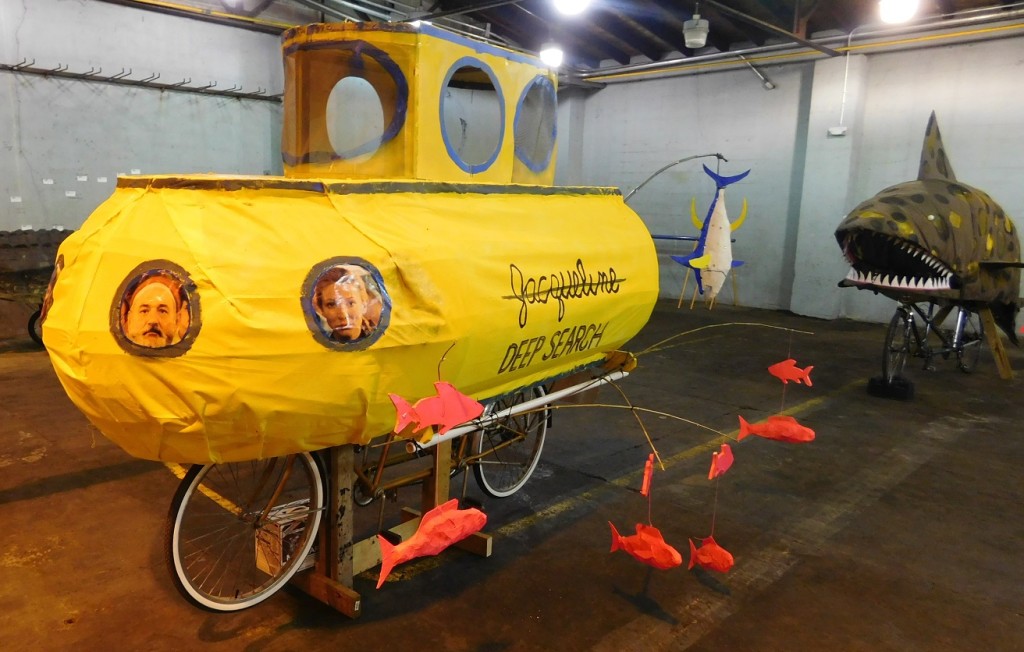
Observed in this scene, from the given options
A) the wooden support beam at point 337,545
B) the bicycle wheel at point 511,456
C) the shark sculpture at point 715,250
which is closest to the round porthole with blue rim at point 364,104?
the wooden support beam at point 337,545

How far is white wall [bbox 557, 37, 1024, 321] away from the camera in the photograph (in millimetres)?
8984

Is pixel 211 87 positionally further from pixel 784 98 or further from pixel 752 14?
pixel 784 98

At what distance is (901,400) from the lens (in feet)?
20.9

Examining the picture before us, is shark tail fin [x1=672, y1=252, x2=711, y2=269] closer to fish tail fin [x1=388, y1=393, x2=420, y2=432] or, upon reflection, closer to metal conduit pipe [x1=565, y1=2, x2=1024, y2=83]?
fish tail fin [x1=388, y1=393, x2=420, y2=432]

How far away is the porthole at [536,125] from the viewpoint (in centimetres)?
357

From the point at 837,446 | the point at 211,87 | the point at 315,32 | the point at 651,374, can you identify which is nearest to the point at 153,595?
the point at 315,32

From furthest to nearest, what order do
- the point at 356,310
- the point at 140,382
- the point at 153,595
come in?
the point at 153,595 < the point at 356,310 < the point at 140,382

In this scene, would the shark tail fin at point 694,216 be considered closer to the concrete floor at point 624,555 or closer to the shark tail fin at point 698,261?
the concrete floor at point 624,555

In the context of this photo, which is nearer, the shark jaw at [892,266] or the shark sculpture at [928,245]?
the shark sculpture at [928,245]

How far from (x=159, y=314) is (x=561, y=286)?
5.40 ft

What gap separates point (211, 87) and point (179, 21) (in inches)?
33.5

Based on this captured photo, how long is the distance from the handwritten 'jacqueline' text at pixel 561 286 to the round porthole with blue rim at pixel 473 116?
68 centimetres

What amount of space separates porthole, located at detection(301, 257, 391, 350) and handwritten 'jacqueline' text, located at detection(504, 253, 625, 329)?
2.24 ft

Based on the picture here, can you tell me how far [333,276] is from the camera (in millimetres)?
2199
